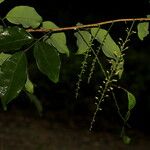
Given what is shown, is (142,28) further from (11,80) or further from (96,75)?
(96,75)

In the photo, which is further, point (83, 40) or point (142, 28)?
point (142, 28)

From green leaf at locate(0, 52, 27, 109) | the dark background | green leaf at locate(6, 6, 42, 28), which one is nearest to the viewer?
green leaf at locate(0, 52, 27, 109)

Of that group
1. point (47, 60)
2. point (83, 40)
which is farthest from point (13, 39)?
point (83, 40)

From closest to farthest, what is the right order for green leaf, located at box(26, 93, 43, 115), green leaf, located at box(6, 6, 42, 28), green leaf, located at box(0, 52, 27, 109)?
green leaf, located at box(0, 52, 27, 109) < green leaf, located at box(6, 6, 42, 28) < green leaf, located at box(26, 93, 43, 115)

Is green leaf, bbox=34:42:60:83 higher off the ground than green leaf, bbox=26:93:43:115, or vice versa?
green leaf, bbox=34:42:60:83

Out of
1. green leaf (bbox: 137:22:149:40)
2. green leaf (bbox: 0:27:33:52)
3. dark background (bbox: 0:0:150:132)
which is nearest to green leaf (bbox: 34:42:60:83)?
green leaf (bbox: 0:27:33:52)

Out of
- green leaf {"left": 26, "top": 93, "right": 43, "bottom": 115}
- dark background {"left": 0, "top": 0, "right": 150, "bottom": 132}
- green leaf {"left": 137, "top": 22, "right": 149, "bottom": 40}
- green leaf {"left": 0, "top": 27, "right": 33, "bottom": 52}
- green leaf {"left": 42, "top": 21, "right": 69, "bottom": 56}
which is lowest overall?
dark background {"left": 0, "top": 0, "right": 150, "bottom": 132}

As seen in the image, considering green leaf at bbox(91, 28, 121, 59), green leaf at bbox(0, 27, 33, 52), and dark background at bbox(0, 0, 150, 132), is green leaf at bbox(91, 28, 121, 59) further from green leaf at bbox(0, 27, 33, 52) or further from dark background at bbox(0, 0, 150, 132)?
dark background at bbox(0, 0, 150, 132)

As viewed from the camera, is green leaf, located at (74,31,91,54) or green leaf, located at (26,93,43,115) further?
green leaf, located at (26,93,43,115)

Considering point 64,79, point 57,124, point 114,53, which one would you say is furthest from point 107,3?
point 114,53
